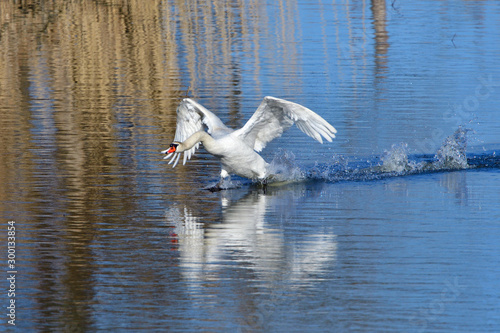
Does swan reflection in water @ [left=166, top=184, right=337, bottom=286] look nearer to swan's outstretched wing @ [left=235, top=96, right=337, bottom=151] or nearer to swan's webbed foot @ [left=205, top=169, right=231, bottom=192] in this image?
swan's webbed foot @ [left=205, top=169, right=231, bottom=192]

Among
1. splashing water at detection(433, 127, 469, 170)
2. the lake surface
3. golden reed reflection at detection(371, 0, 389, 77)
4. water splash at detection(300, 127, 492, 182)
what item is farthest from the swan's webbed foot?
golden reed reflection at detection(371, 0, 389, 77)

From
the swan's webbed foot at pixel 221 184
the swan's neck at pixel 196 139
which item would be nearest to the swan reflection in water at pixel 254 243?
the swan's webbed foot at pixel 221 184

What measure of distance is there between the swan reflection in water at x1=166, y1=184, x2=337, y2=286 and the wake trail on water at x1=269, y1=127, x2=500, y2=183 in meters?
1.17

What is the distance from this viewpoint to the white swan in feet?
36.3

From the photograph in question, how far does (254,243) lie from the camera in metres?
8.91

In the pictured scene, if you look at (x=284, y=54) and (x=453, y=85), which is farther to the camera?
(x=284, y=54)

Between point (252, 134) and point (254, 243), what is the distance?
3.27 meters

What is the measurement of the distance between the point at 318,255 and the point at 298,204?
90.3 inches

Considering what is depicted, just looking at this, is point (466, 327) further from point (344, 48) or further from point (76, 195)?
point (344, 48)

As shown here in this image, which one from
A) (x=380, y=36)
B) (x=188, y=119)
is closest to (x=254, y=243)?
(x=188, y=119)

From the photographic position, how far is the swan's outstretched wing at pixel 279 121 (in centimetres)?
1124

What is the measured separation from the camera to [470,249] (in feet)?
28.4

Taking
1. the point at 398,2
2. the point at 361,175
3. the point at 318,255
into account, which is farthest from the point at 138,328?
the point at 398,2

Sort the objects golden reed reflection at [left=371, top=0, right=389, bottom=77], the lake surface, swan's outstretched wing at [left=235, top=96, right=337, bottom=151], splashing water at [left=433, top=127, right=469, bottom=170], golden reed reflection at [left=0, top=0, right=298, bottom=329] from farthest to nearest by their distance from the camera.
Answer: golden reed reflection at [left=371, top=0, right=389, bottom=77] → splashing water at [left=433, top=127, right=469, bottom=170] → swan's outstretched wing at [left=235, top=96, right=337, bottom=151] → golden reed reflection at [left=0, top=0, right=298, bottom=329] → the lake surface
